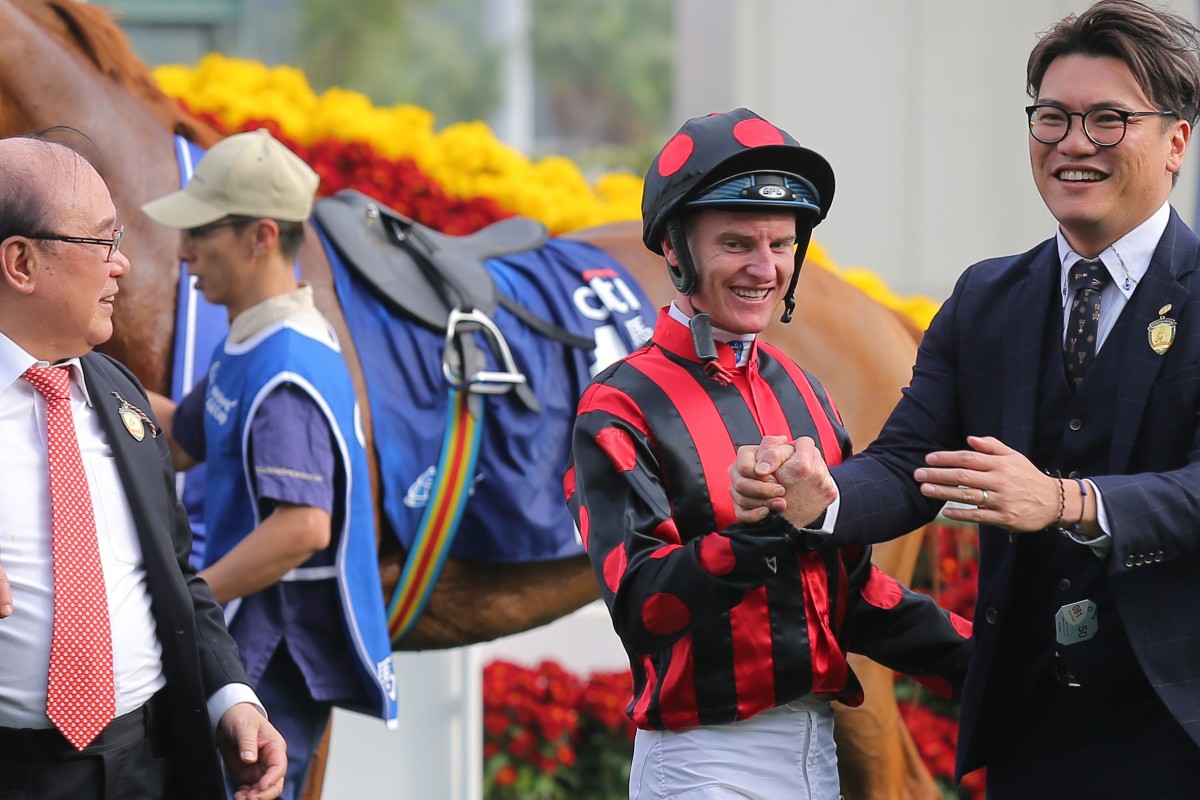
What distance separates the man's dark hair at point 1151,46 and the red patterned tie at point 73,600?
5.35 ft

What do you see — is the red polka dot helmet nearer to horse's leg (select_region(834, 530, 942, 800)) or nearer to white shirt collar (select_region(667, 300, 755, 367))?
white shirt collar (select_region(667, 300, 755, 367))

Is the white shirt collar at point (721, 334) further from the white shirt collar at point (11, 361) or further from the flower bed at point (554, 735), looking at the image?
the flower bed at point (554, 735)

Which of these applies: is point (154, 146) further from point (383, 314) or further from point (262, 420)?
point (262, 420)

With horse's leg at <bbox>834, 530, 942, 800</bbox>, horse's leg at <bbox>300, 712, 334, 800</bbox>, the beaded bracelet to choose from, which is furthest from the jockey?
horse's leg at <bbox>834, 530, 942, 800</bbox>

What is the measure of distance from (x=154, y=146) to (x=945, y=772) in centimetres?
359

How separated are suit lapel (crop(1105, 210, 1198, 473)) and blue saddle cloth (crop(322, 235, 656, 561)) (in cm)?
194

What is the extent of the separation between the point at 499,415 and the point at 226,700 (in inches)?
63.3

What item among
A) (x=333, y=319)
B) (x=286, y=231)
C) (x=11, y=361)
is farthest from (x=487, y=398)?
(x=11, y=361)

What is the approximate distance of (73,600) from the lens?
2.23 m

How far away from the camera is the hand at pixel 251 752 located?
2367mm

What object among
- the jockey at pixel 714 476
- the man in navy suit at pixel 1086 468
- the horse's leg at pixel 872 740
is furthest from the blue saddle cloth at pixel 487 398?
the man in navy suit at pixel 1086 468

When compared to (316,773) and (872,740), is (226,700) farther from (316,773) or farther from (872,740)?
(872,740)

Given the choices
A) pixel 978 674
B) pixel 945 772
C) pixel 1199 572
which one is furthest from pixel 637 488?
pixel 945 772

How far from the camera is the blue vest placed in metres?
3.41
